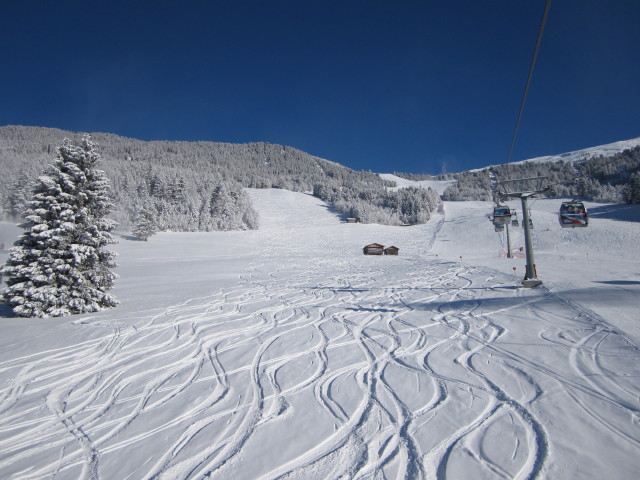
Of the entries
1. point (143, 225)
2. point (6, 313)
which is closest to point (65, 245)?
point (6, 313)

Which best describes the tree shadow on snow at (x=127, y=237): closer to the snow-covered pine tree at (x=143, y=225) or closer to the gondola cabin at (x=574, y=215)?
the snow-covered pine tree at (x=143, y=225)

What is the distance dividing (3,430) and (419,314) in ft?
27.6

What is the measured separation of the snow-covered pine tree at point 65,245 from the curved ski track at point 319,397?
164 inches

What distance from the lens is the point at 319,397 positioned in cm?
439

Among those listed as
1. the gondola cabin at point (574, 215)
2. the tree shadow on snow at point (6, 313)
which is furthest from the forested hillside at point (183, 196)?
the gondola cabin at point (574, 215)

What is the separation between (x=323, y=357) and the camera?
5898 mm

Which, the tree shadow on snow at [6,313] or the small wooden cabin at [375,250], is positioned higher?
the tree shadow on snow at [6,313]

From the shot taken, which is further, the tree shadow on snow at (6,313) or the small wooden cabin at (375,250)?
the small wooden cabin at (375,250)

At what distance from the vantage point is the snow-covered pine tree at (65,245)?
10.6m

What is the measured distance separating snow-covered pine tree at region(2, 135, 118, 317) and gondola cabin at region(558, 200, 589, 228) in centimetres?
2120

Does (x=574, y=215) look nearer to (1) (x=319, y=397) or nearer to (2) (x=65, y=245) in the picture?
(1) (x=319, y=397)

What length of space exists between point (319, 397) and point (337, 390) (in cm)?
32

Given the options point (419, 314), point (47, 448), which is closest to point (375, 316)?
point (419, 314)

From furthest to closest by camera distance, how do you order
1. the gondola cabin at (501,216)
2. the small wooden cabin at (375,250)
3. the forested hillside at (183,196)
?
the forested hillside at (183,196) → the small wooden cabin at (375,250) → the gondola cabin at (501,216)
